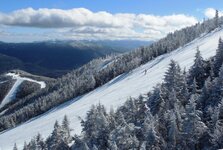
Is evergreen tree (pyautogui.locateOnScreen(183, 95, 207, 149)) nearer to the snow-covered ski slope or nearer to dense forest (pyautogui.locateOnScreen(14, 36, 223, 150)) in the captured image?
dense forest (pyautogui.locateOnScreen(14, 36, 223, 150))

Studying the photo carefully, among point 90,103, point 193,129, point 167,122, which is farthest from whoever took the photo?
point 90,103

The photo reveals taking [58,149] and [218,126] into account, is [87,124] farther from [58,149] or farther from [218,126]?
[218,126]

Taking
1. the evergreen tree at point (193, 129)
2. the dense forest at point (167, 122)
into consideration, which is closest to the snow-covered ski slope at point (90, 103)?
the dense forest at point (167, 122)

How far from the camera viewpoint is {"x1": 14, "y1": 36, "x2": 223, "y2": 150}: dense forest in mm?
50281

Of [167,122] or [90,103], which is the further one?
[90,103]

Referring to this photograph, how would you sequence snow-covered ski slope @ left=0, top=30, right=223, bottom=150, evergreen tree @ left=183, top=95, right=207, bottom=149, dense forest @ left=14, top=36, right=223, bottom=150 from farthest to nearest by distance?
snow-covered ski slope @ left=0, top=30, right=223, bottom=150, dense forest @ left=14, top=36, right=223, bottom=150, evergreen tree @ left=183, top=95, right=207, bottom=149

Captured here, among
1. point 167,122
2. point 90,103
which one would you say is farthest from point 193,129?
point 90,103

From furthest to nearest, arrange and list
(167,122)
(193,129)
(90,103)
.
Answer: (90,103)
(167,122)
(193,129)

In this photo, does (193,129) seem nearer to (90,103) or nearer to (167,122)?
(167,122)

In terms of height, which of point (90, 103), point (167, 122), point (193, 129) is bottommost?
point (90, 103)

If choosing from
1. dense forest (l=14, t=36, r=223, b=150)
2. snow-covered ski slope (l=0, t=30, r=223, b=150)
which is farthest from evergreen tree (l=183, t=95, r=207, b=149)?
snow-covered ski slope (l=0, t=30, r=223, b=150)

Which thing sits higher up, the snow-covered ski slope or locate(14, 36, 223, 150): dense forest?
locate(14, 36, 223, 150): dense forest

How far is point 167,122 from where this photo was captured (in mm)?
55188

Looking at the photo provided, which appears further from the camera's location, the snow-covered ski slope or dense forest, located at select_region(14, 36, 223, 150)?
the snow-covered ski slope
